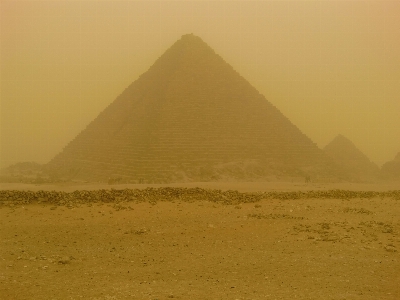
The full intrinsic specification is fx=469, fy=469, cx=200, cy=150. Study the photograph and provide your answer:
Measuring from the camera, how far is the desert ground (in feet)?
18.7

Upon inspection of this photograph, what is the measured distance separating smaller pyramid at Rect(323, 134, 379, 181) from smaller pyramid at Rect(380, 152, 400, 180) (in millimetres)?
1136

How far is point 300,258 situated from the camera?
7094mm

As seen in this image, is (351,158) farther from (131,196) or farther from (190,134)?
(131,196)

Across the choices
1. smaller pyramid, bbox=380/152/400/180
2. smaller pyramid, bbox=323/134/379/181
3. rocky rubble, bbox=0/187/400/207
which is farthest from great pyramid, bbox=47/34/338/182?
rocky rubble, bbox=0/187/400/207

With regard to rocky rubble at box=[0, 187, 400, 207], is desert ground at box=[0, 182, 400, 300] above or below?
below

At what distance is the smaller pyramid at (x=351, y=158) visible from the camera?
42.8m

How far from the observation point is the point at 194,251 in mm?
7418

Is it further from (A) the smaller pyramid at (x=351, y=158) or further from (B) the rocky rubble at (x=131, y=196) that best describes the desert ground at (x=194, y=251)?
(A) the smaller pyramid at (x=351, y=158)

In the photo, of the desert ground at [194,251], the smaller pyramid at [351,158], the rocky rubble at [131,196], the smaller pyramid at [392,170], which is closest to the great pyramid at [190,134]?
the smaller pyramid at [392,170]

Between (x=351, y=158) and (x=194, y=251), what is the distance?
134 ft

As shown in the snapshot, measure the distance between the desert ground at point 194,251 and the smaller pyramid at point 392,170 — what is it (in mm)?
29647

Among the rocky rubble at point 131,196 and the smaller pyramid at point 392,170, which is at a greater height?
the rocky rubble at point 131,196

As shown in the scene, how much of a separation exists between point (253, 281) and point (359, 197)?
9120 millimetres

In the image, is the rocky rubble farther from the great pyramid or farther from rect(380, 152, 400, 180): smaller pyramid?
rect(380, 152, 400, 180): smaller pyramid
